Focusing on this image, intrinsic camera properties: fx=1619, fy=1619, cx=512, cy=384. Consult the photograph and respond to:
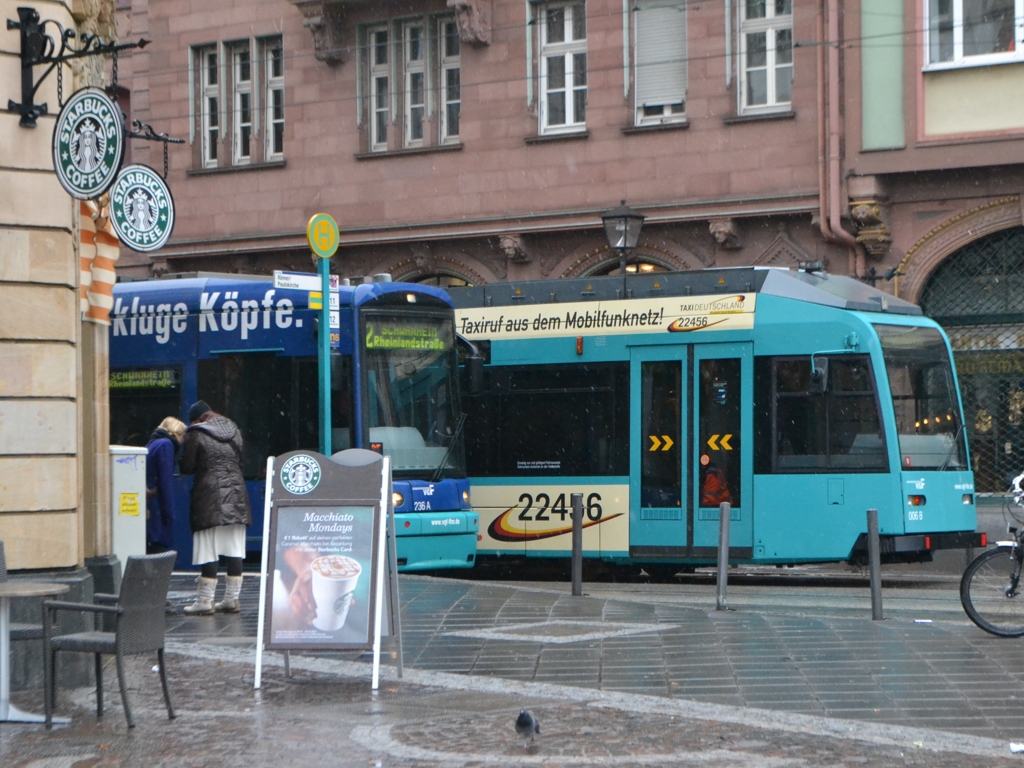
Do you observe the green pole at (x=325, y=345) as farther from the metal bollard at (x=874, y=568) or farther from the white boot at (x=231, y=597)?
the metal bollard at (x=874, y=568)

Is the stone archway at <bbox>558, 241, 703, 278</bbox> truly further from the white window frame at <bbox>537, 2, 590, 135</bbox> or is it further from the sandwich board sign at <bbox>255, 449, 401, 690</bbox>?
the sandwich board sign at <bbox>255, 449, 401, 690</bbox>

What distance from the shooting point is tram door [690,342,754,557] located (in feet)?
53.5

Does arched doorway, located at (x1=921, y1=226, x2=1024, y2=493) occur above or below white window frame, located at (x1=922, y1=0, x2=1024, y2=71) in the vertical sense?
below

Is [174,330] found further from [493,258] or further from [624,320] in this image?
[493,258]

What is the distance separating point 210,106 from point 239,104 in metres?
0.58

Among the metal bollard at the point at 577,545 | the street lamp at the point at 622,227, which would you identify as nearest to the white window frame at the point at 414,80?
the street lamp at the point at 622,227

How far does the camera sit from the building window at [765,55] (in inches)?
895

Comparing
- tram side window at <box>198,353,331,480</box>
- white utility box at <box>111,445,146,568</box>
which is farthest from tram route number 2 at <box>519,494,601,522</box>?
white utility box at <box>111,445,146,568</box>

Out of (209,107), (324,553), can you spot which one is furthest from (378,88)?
(324,553)

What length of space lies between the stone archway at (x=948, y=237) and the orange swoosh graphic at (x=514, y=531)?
22.8 ft

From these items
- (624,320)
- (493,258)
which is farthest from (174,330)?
(493,258)

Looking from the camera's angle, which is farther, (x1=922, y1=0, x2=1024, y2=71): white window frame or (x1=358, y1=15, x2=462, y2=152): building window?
(x1=358, y1=15, x2=462, y2=152): building window

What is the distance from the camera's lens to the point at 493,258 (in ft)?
81.3

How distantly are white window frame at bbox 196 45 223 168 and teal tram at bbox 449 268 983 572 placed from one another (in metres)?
10.6
